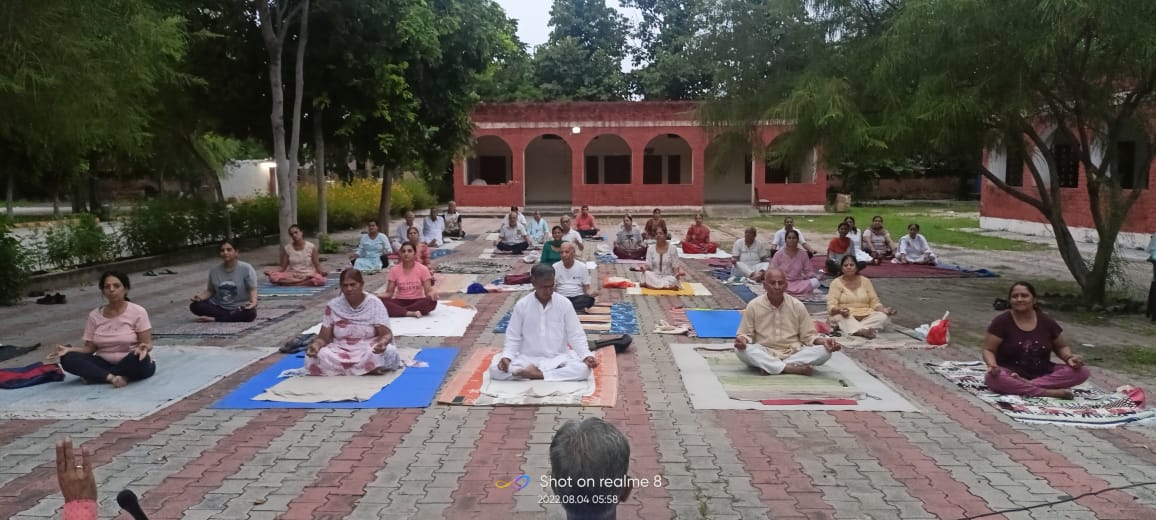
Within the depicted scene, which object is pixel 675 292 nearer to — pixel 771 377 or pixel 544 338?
pixel 771 377

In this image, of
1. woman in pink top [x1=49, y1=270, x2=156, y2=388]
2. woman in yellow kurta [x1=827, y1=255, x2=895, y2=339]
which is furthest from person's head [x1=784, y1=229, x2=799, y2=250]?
woman in pink top [x1=49, y1=270, x2=156, y2=388]

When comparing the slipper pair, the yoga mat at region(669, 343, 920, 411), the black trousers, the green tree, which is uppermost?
the green tree

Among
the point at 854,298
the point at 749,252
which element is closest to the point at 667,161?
the point at 749,252

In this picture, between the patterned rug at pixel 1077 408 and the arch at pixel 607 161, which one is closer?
the patterned rug at pixel 1077 408

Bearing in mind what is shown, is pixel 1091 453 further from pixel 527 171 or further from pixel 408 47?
pixel 527 171

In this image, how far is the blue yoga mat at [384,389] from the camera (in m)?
5.91

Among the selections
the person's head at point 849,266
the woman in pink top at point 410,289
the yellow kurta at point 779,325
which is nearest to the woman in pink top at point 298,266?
the woman in pink top at point 410,289

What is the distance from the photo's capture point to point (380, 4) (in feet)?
52.8

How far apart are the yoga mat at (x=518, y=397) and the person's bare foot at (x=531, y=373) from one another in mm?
55

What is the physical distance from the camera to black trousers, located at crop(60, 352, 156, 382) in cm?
630

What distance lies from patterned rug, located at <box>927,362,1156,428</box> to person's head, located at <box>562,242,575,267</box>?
182 inches

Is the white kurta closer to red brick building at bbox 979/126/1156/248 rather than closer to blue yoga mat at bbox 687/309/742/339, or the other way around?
blue yoga mat at bbox 687/309/742/339

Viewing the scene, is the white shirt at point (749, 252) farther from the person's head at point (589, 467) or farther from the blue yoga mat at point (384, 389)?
the person's head at point (589, 467)

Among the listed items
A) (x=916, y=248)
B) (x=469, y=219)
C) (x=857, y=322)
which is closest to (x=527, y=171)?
(x=469, y=219)
